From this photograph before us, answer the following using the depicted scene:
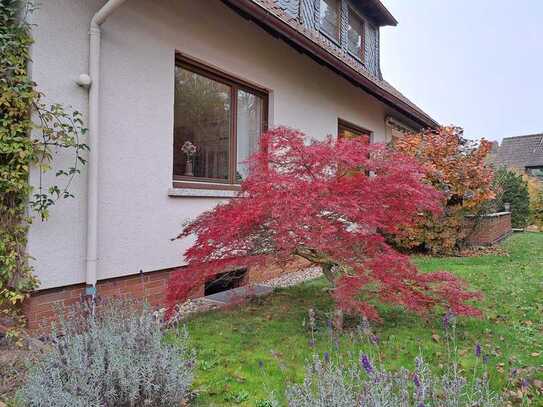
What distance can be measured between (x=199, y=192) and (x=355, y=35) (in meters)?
7.45

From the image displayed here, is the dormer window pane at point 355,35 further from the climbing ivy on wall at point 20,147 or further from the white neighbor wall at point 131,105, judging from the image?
the climbing ivy on wall at point 20,147

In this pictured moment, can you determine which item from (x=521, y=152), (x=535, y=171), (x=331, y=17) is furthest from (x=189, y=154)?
(x=521, y=152)

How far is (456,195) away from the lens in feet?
28.8

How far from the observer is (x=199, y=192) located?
16.7 feet

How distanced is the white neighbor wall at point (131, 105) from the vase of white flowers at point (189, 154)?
42 cm

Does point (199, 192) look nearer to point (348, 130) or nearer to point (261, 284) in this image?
point (261, 284)

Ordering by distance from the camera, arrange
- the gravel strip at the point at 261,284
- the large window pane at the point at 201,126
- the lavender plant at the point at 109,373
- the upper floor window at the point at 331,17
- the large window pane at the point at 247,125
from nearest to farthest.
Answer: the lavender plant at the point at 109,373 → the gravel strip at the point at 261,284 → the large window pane at the point at 201,126 → the large window pane at the point at 247,125 → the upper floor window at the point at 331,17

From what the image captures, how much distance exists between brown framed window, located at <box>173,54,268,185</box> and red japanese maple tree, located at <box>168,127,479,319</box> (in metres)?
1.85

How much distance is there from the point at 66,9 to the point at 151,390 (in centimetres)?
351

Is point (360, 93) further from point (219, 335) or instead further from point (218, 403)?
point (218, 403)

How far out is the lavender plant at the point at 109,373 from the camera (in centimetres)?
196

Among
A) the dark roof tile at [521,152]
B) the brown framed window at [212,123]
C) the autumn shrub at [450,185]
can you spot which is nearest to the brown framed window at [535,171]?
the dark roof tile at [521,152]


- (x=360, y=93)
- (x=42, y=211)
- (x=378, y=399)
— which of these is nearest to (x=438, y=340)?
(x=378, y=399)

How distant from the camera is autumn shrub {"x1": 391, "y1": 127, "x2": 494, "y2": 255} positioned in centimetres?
850
